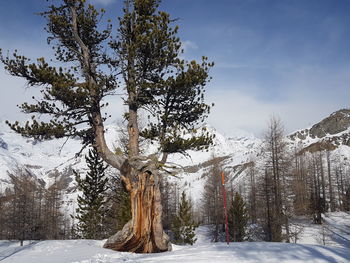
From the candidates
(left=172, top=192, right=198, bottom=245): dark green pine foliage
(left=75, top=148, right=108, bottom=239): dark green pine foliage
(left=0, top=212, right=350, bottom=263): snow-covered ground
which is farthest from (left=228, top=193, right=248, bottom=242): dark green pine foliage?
(left=0, top=212, right=350, bottom=263): snow-covered ground

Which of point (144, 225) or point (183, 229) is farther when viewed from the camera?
point (183, 229)

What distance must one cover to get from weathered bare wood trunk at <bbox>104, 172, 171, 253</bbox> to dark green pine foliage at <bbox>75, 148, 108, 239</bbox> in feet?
38.9

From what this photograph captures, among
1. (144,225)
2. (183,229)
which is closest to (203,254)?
(144,225)

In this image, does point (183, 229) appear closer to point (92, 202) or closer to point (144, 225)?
point (92, 202)

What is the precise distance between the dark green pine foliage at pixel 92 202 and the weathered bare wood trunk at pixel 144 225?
38.9 ft

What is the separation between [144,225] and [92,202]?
13989 millimetres

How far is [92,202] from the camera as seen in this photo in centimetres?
2286

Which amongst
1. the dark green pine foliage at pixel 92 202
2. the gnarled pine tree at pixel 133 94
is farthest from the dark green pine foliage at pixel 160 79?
the dark green pine foliage at pixel 92 202

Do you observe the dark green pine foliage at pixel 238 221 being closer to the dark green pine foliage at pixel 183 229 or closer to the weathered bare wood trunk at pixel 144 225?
the dark green pine foliage at pixel 183 229

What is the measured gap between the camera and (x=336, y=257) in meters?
5.62

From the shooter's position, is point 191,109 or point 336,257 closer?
point 336,257

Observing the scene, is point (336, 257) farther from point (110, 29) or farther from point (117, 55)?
point (110, 29)

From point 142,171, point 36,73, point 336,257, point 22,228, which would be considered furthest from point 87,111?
point 22,228

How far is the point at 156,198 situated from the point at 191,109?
3970mm
